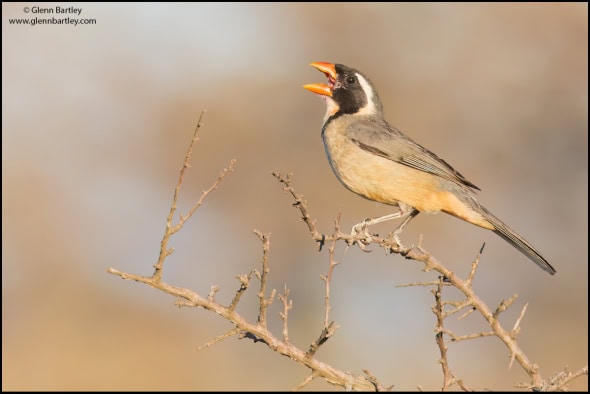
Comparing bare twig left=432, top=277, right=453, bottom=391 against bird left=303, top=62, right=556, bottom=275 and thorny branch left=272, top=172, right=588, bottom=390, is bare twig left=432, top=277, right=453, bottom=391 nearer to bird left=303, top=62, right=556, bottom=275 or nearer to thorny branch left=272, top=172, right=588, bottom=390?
thorny branch left=272, top=172, right=588, bottom=390

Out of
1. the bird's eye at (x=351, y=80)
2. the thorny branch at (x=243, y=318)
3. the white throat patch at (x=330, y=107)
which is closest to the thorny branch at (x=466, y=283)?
the thorny branch at (x=243, y=318)

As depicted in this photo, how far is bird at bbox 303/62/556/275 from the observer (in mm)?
6582

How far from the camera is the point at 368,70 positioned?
22109 millimetres

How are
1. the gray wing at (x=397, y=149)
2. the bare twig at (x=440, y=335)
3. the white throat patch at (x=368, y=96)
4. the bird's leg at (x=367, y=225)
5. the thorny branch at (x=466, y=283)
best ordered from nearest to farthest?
the bare twig at (x=440, y=335)
the thorny branch at (x=466, y=283)
the bird's leg at (x=367, y=225)
the gray wing at (x=397, y=149)
the white throat patch at (x=368, y=96)

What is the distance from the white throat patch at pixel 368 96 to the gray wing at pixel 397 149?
340mm

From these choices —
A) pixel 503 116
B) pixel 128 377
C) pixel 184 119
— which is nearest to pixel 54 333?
pixel 128 377

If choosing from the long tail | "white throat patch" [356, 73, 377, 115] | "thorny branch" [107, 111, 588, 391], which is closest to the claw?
the long tail

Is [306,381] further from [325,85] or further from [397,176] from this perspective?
[325,85]

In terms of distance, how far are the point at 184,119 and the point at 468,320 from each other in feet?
29.6

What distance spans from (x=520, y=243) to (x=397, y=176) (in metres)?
1.06

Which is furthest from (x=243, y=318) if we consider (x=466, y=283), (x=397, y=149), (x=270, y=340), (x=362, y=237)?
(x=397, y=149)

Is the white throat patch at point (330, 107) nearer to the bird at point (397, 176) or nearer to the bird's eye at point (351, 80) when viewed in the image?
the bird at point (397, 176)

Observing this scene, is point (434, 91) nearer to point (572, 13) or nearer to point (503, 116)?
point (503, 116)

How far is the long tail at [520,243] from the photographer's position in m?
6.14
